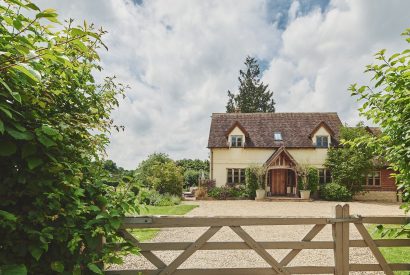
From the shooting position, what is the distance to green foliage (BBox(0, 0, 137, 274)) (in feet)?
6.53

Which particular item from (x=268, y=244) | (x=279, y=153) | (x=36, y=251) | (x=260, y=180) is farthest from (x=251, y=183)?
(x=36, y=251)

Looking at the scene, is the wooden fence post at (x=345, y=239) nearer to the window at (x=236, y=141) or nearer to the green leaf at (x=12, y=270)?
the green leaf at (x=12, y=270)

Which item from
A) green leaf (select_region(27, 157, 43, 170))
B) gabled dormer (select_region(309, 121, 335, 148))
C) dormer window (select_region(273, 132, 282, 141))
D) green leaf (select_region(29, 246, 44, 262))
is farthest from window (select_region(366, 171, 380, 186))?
green leaf (select_region(27, 157, 43, 170))

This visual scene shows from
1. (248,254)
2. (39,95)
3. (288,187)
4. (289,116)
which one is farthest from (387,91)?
(289,116)

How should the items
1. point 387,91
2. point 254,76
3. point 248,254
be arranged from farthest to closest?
point 254,76 < point 248,254 < point 387,91

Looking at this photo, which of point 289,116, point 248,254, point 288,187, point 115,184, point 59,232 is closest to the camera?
point 59,232

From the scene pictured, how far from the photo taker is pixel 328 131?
28.2 meters

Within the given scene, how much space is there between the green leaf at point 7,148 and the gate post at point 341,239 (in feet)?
12.4

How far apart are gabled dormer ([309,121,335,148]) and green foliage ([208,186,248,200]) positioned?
8.32 m

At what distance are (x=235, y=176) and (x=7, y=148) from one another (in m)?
27.2

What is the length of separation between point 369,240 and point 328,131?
2603cm

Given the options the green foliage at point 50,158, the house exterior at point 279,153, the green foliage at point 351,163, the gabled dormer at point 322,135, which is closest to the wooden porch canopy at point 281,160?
the house exterior at point 279,153

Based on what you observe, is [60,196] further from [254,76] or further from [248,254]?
[254,76]

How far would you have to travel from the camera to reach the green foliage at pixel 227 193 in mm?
26406
